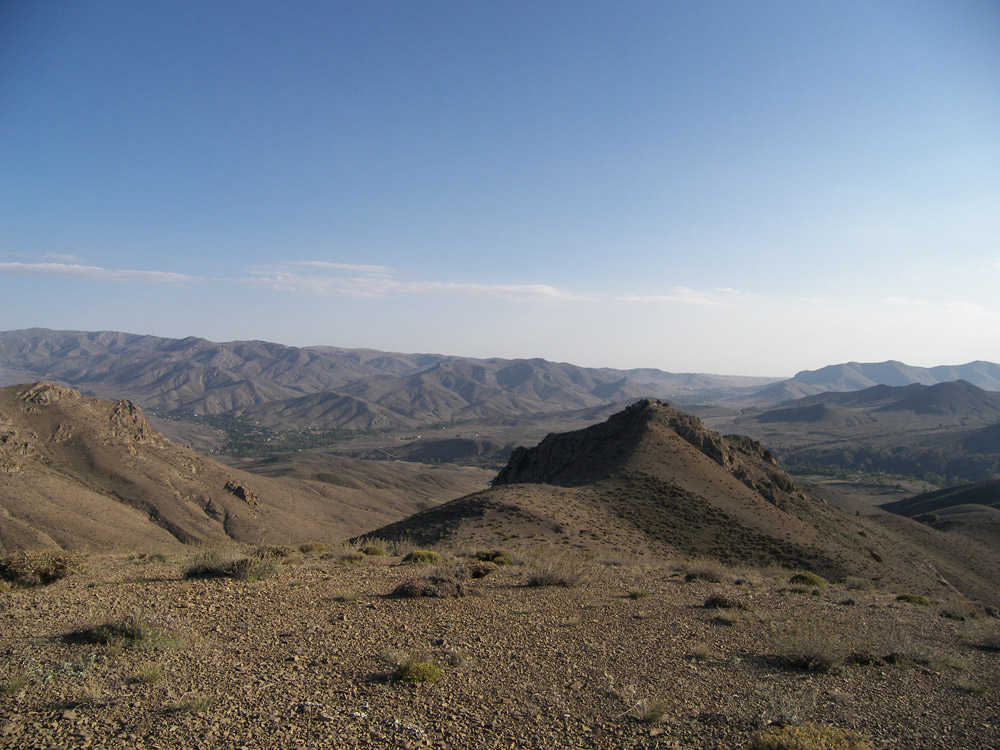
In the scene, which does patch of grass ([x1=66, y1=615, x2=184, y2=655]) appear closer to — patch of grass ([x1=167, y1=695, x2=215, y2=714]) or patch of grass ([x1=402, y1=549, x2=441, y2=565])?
patch of grass ([x1=167, y1=695, x2=215, y2=714])

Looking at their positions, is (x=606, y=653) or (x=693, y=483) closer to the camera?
(x=606, y=653)

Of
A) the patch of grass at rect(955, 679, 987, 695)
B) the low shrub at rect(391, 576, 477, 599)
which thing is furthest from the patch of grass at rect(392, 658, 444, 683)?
the patch of grass at rect(955, 679, 987, 695)

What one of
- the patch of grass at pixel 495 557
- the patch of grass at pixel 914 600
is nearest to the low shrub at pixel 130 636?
the patch of grass at pixel 495 557

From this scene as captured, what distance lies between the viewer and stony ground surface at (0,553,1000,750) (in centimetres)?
586

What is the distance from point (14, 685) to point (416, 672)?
425 cm

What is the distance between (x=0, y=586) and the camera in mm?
9617

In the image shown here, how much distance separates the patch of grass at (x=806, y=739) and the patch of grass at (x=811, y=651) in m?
2.43

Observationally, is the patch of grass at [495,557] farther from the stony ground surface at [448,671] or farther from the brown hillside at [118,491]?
the brown hillside at [118,491]

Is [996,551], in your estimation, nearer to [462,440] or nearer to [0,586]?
[0,586]

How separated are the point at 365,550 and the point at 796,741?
13886 millimetres

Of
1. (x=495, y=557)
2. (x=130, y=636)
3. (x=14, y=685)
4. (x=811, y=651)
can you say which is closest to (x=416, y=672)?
(x=130, y=636)

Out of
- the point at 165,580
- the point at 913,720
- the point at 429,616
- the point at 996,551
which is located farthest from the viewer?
the point at 996,551

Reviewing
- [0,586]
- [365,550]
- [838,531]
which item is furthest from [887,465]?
[0,586]

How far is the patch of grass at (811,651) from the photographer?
8.77m
